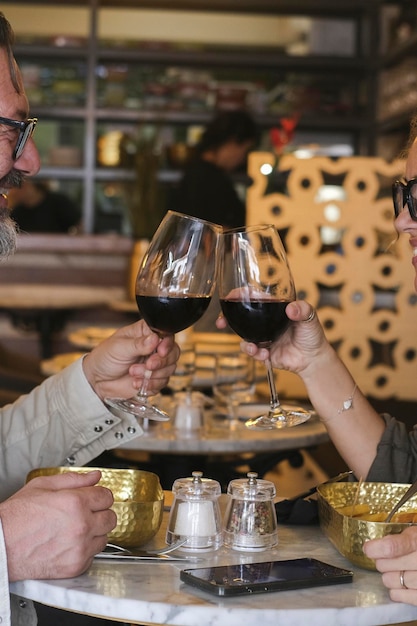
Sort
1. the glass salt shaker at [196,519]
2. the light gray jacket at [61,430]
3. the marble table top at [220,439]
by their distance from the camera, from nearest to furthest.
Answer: the glass salt shaker at [196,519], the light gray jacket at [61,430], the marble table top at [220,439]

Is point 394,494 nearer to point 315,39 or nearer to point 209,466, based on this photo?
point 209,466

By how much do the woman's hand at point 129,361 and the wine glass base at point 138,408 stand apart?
0.09 meters

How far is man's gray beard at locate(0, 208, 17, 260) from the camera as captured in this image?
1768mm

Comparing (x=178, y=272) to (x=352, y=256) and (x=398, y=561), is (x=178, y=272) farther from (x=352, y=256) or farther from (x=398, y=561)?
(x=352, y=256)

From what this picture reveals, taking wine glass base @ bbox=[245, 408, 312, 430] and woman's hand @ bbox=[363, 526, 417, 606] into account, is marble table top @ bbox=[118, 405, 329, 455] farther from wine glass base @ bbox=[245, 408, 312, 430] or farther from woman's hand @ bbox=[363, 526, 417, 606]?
woman's hand @ bbox=[363, 526, 417, 606]

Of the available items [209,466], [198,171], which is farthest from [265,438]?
[198,171]

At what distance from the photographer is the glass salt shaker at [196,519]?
1.42 m

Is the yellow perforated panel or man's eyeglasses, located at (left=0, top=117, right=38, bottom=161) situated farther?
the yellow perforated panel

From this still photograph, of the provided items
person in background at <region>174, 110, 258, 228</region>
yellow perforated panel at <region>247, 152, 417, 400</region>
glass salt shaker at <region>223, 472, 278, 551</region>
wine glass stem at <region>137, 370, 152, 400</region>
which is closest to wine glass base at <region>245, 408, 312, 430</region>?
glass salt shaker at <region>223, 472, 278, 551</region>

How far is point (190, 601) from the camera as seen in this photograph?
46.6 inches

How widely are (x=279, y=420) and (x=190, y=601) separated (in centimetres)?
46

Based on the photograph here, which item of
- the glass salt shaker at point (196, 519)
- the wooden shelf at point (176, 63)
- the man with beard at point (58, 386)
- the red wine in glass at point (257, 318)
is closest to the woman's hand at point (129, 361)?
the man with beard at point (58, 386)

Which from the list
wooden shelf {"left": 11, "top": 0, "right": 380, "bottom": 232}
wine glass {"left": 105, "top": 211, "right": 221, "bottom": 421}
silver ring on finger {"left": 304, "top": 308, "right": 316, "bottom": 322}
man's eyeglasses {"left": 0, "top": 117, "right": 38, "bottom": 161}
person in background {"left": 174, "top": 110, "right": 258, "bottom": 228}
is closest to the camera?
wine glass {"left": 105, "top": 211, "right": 221, "bottom": 421}

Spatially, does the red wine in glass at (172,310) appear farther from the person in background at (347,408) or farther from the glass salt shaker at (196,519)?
the glass salt shaker at (196,519)
